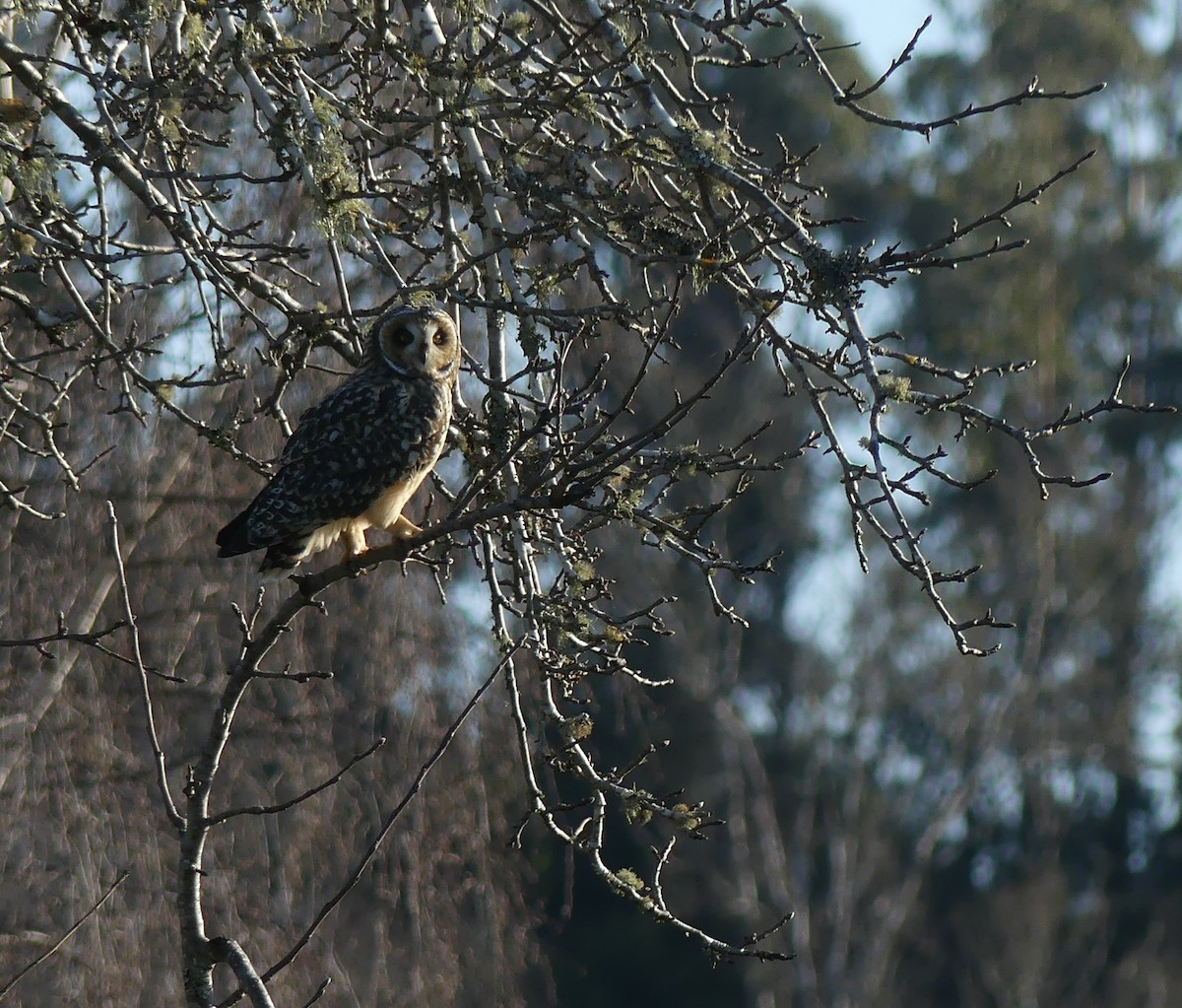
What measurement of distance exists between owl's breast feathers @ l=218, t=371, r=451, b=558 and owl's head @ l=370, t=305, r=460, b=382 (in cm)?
5

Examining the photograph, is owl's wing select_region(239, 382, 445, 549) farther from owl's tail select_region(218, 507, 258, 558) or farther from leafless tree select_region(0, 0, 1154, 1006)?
leafless tree select_region(0, 0, 1154, 1006)

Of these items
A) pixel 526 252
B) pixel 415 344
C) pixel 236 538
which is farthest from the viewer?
pixel 415 344

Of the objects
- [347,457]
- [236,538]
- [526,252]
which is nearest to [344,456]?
[347,457]

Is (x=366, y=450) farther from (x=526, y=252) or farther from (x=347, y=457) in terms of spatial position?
(x=526, y=252)

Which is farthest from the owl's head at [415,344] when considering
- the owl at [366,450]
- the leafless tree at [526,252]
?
the leafless tree at [526,252]

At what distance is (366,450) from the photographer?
4.99 m

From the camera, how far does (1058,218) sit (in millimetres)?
Answer: 27219

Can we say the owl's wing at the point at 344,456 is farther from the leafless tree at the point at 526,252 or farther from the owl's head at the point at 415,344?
the leafless tree at the point at 526,252

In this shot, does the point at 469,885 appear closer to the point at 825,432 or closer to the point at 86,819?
the point at 86,819

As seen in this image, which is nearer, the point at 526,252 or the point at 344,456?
the point at 526,252

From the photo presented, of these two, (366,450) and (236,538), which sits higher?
(366,450)

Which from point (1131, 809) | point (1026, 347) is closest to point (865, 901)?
point (1131, 809)

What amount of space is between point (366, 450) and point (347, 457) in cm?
6

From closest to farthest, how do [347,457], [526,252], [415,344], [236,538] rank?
1. [526,252]
2. [236,538]
3. [347,457]
4. [415,344]
